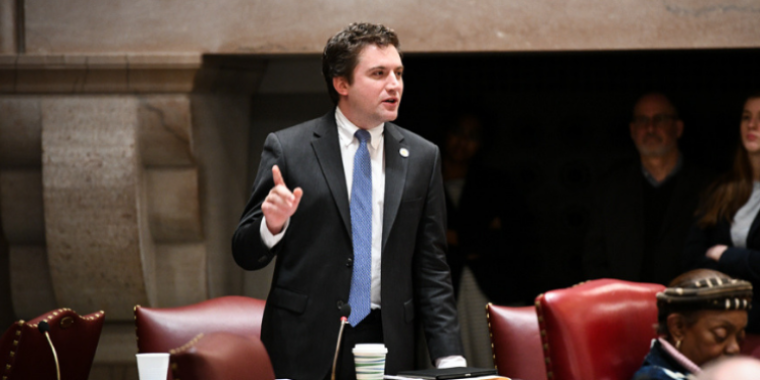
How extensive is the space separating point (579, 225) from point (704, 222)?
1640mm

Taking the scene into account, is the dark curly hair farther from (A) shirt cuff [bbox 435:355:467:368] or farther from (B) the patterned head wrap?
(B) the patterned head wrap

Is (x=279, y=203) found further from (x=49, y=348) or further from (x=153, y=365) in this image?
(x=49, y=348)

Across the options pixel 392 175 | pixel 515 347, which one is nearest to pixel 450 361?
pixel 515 347

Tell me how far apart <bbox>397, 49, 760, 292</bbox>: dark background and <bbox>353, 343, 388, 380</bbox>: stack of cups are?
301cm

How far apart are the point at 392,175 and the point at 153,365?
0.97m

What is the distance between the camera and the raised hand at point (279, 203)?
2586 millimetres

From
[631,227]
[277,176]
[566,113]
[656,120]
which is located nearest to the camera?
[277,176]

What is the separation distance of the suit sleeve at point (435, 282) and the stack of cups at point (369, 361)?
594 millimetres

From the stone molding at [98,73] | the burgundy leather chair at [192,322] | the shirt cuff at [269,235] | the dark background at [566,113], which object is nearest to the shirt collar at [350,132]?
the shirt cuff at [269,235]

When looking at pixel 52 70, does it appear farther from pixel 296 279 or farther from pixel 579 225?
pixel 579 225

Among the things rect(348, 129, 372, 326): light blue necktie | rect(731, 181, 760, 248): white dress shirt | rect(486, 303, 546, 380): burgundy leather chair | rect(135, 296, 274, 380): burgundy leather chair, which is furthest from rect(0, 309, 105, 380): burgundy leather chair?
rect(731, 181, 760, 248): white dress shirt

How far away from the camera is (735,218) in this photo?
11.9 ft

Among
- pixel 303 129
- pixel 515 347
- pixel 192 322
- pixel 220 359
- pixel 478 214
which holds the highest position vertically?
pixel 303 129

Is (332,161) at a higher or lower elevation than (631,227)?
higher
